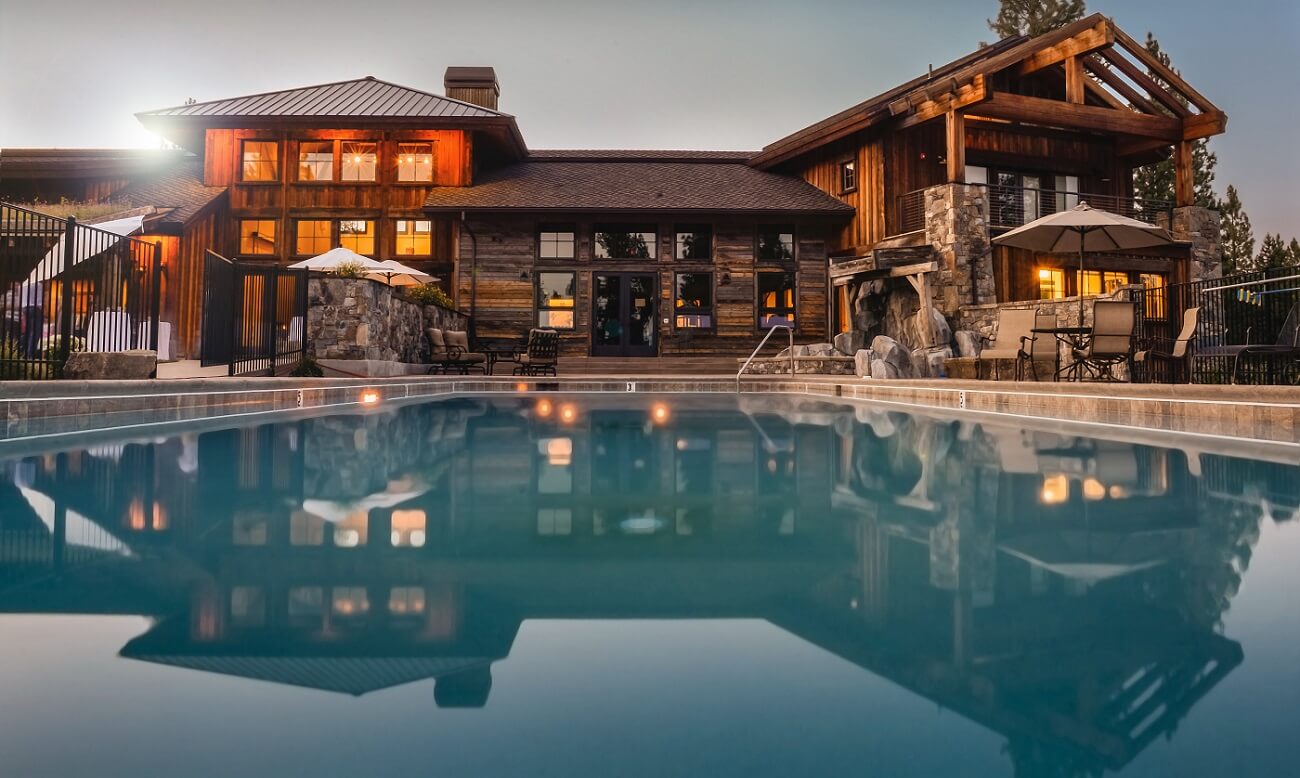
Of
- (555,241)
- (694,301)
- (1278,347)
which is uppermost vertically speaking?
(555,241)

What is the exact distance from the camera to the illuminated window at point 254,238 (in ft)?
66.4

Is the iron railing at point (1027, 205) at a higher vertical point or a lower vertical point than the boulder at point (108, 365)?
higher

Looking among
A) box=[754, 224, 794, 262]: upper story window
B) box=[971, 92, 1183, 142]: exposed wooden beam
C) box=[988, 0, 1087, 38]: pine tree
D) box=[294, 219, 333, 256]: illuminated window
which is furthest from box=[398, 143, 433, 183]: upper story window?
box=[988, 0, 1087, 38]: pine tree

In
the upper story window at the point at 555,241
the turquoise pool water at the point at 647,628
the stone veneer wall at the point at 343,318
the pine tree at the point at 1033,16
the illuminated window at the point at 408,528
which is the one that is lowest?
the turquoise pool water at the point at 647,628

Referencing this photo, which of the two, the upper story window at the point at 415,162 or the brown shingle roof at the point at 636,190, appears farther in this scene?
the upper story window at the point at 415,162

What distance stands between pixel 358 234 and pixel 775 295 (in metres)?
11.5

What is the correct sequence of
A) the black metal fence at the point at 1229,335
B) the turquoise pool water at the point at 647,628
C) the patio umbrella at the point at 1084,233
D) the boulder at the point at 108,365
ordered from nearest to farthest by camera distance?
the turquoise pool water at the point at 647,628 < the boulder at the point at 108,365 < the black metal fence at the point at 1229,335 < the patio umbrella at the point at 1084,233

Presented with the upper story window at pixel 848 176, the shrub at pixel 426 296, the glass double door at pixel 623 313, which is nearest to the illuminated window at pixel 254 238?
the shrub at pixel 426 296

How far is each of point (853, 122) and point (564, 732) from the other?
750 inches

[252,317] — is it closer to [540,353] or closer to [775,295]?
[540,353]

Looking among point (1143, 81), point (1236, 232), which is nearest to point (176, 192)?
point (1143, 81)

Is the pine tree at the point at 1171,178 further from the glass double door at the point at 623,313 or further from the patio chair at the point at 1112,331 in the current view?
the patio chair at the point at 1112,331

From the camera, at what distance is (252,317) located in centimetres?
1116

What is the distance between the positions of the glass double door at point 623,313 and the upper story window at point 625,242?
1.89 feet
